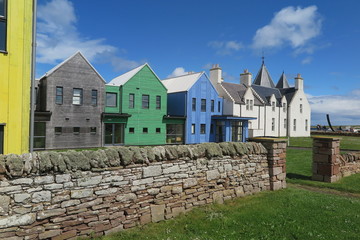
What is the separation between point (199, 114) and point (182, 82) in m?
5.37

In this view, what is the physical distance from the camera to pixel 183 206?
25.5ft

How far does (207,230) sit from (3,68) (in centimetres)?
860

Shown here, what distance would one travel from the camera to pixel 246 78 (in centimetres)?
4603

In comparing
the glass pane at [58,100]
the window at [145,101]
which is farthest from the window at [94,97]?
the window at [145,101]

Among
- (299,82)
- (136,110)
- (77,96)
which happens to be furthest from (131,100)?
(299,82)

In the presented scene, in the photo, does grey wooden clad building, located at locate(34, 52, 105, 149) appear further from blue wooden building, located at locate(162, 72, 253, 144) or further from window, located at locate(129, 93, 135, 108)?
blue wooden building, located at locate(162, 72, 253, 144)

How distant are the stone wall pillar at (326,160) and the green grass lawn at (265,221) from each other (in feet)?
11.0

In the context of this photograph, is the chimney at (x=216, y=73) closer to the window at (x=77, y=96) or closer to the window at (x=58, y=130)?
the window at (x=77, y=96)

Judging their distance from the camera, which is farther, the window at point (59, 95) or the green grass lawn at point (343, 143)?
the green grass lawn at point (343, 143)

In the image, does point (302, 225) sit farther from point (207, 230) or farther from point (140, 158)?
point (140, 158)

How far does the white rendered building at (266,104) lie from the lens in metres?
40.8

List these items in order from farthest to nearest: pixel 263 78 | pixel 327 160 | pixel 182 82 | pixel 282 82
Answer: pixel 282 82
pixel 263 78
pixel 182 82
pixel 327 160

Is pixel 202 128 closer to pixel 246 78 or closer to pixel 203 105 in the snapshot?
pixel 203 105

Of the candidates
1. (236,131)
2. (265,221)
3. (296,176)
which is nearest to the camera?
(265,221)
